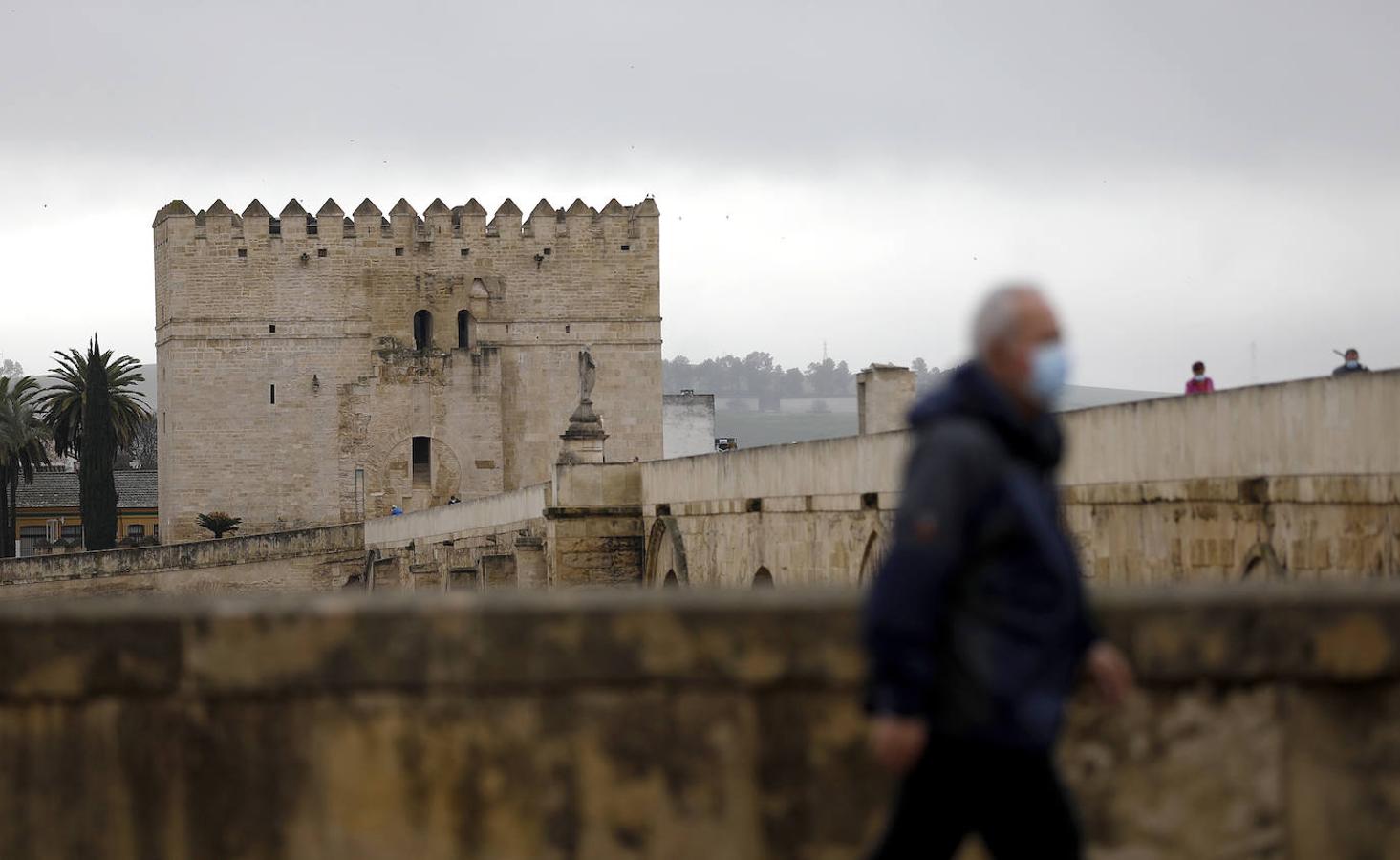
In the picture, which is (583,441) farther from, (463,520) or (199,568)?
(199,568)

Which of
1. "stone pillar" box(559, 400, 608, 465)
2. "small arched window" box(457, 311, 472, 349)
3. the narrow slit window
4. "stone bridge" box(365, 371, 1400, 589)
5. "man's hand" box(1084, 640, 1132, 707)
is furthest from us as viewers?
"small arched window" box(457, 311, 472, 349)

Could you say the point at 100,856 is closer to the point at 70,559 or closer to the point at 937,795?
the point at 937,795

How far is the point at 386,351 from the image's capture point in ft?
176

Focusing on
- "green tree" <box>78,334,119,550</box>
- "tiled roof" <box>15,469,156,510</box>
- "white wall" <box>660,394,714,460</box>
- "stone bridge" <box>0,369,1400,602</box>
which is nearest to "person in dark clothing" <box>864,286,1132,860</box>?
"stone bridge" <box>0,369,1400,602</box>

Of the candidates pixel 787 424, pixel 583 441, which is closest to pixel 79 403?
pixel 583 441

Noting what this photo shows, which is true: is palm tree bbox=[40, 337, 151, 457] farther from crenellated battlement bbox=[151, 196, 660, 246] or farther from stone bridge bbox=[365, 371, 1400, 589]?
stone bridge bbox=[365, 371, 1400, 589]

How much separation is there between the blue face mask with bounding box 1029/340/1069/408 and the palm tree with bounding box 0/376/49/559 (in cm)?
5741

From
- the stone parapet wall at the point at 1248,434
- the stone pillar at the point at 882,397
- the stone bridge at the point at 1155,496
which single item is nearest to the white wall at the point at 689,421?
the stone bridge at the point at 1155,496

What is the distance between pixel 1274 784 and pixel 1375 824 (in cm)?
25

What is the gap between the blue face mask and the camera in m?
3.87

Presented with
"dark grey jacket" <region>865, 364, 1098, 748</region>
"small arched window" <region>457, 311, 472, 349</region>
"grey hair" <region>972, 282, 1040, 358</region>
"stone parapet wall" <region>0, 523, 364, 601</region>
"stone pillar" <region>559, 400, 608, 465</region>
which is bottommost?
"stone parapet wall" <region>0, 523, 364, 601</region>

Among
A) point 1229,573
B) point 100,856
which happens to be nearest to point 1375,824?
point 100,856

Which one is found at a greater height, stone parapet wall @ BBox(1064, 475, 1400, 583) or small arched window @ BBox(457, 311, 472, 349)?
small arched window @ BBox(457, 311, 472, 349)

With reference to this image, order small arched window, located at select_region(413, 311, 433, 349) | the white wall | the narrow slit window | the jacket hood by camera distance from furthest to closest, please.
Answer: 1. the white wall
2. small arched window, located at select_region(413, 311, 433, 349)
3. the narrow slit window
4. the jacket hood
